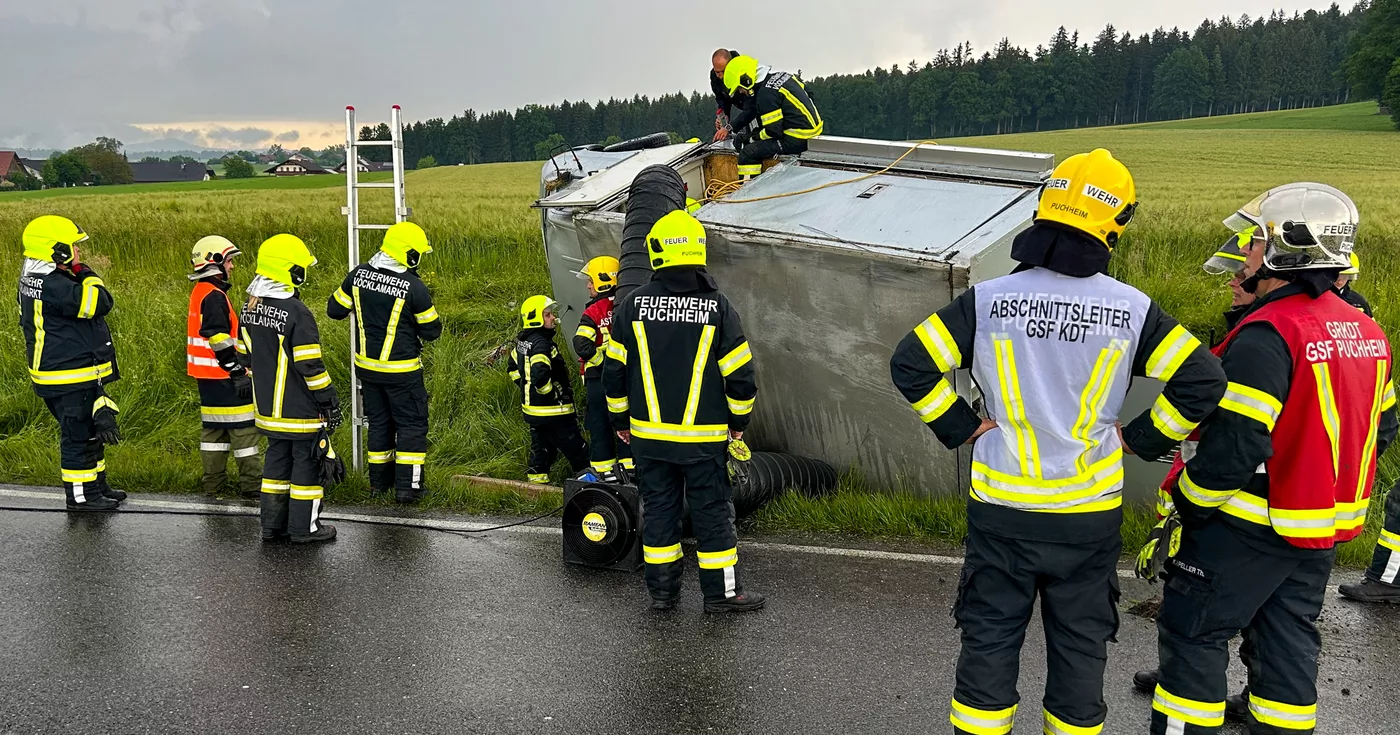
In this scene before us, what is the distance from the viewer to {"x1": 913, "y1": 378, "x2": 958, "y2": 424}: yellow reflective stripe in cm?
301

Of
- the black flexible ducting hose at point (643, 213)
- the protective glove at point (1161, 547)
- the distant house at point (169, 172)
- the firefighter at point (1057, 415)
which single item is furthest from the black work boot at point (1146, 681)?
the distant house at point (169, 172)

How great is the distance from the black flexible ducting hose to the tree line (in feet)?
90.9

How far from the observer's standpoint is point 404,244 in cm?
644

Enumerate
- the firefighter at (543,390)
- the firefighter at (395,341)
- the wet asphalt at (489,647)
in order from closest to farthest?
the wet asphalt at (489,647)
the firefighter at (395,341)
the firefighter at (543,390)

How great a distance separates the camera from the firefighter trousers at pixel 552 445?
23.6 feet

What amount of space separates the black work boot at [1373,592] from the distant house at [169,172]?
64.6 m

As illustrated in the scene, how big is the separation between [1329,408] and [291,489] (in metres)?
4.94

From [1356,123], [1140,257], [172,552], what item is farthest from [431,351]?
[1356,123]

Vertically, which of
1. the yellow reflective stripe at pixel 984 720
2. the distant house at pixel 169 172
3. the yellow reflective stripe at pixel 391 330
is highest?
the distant house at pixel 169 172

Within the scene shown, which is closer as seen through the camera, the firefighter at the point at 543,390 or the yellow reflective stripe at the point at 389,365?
the yellow reflective stripe at the point at 389,365

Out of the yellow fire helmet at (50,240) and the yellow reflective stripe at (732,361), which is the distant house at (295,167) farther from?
the yellow reflective stripe at (732,361)

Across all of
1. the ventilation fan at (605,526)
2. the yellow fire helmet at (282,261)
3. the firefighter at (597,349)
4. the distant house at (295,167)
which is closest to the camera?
the ventilation fan at (605,526)

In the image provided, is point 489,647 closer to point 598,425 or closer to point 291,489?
point 291,489

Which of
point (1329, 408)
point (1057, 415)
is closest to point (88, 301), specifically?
point (1057, 415)
